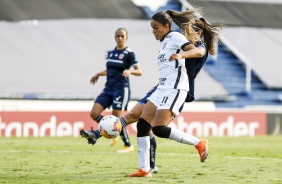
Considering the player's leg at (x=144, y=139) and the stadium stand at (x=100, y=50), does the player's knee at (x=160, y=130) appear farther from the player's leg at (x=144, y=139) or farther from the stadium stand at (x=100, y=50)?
the stadium stand at (x=100, y=50)

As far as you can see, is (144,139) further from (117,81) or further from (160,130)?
(117,81)

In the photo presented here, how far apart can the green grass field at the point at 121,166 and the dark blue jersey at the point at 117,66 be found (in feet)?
4.61

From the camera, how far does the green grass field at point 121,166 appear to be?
344 inches

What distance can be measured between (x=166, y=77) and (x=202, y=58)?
67 cm

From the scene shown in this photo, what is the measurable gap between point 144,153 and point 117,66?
575 cm

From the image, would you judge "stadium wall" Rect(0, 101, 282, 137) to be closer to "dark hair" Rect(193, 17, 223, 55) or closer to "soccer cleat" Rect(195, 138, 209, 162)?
"dark hair" Rect(193, 17, 223, 55)

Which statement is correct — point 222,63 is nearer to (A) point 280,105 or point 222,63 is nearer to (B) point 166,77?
(A) point 280,105

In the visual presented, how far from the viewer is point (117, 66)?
14.6 m

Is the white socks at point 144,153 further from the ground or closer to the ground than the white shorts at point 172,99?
closer to the ground

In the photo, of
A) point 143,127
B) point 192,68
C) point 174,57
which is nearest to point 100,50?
point 192,68

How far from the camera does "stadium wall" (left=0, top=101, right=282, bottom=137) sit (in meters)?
19.7

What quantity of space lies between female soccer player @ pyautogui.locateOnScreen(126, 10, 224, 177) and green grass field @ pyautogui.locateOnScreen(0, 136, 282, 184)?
0.44 metres

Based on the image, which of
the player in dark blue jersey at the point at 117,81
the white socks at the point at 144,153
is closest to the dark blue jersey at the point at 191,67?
the white socks at the point at 144,153

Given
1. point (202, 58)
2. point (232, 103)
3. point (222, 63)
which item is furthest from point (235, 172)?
point (222, 63)
